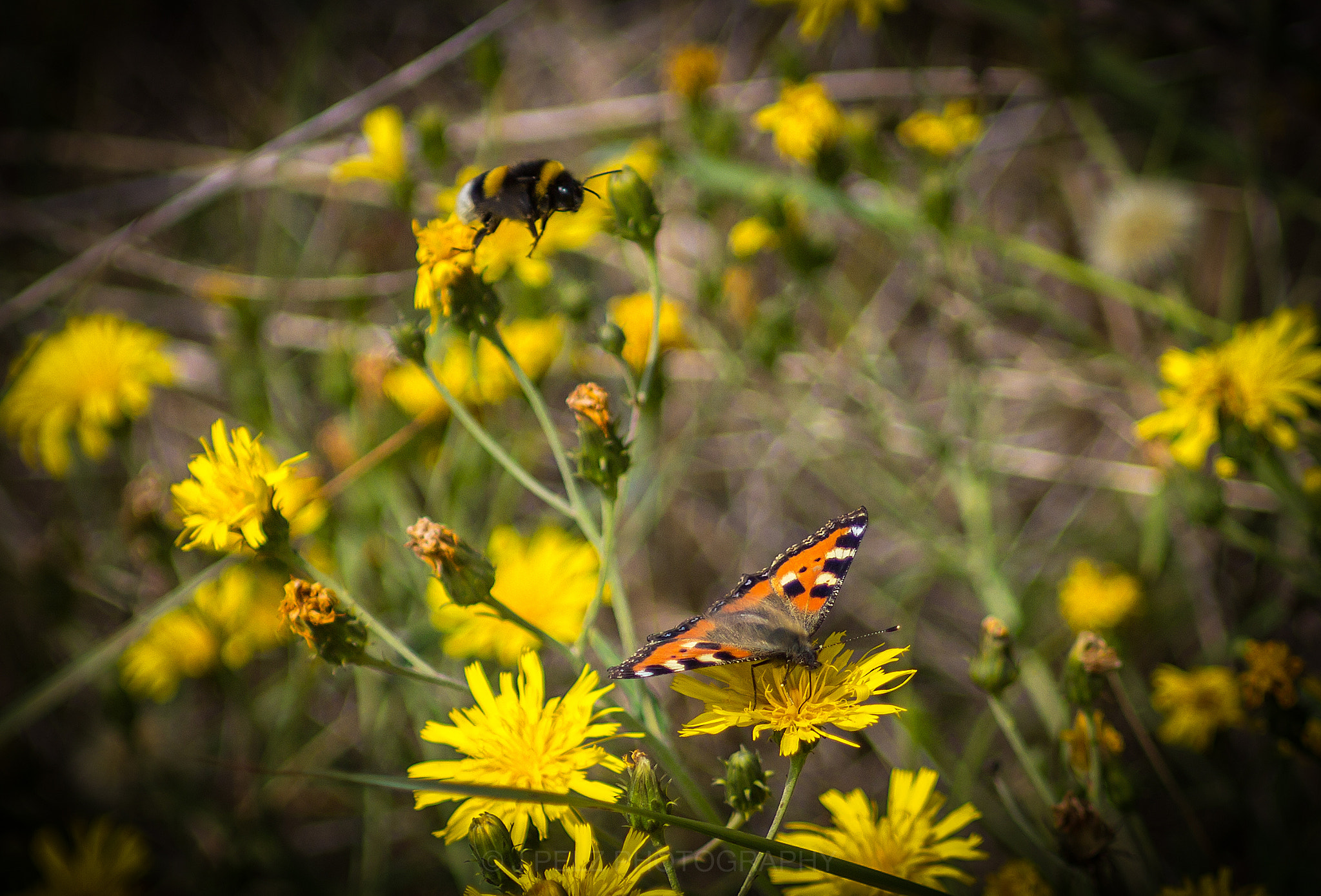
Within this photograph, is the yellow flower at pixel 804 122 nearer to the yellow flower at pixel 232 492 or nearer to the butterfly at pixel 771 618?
the butterfly at pixel 771 618

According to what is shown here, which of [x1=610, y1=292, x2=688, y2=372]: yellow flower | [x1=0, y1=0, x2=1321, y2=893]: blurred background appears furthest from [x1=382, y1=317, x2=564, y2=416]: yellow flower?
[x1=610, y1=292, x2=688, y2=372]: yellow flower

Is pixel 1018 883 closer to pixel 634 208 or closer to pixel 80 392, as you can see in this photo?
pixel 634 208

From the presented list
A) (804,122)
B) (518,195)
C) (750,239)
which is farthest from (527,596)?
(804,122)

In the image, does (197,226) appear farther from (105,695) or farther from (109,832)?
(109,832)

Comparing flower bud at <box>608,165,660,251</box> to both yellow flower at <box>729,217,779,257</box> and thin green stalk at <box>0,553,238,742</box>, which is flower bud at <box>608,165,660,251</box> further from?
thin green stalk at <box>0,553,238,742</box>

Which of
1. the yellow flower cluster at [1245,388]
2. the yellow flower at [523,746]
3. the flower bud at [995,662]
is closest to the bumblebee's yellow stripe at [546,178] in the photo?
the yellow flower at [523,746]

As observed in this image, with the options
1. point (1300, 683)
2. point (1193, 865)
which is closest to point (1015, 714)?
point (1193, 865)
